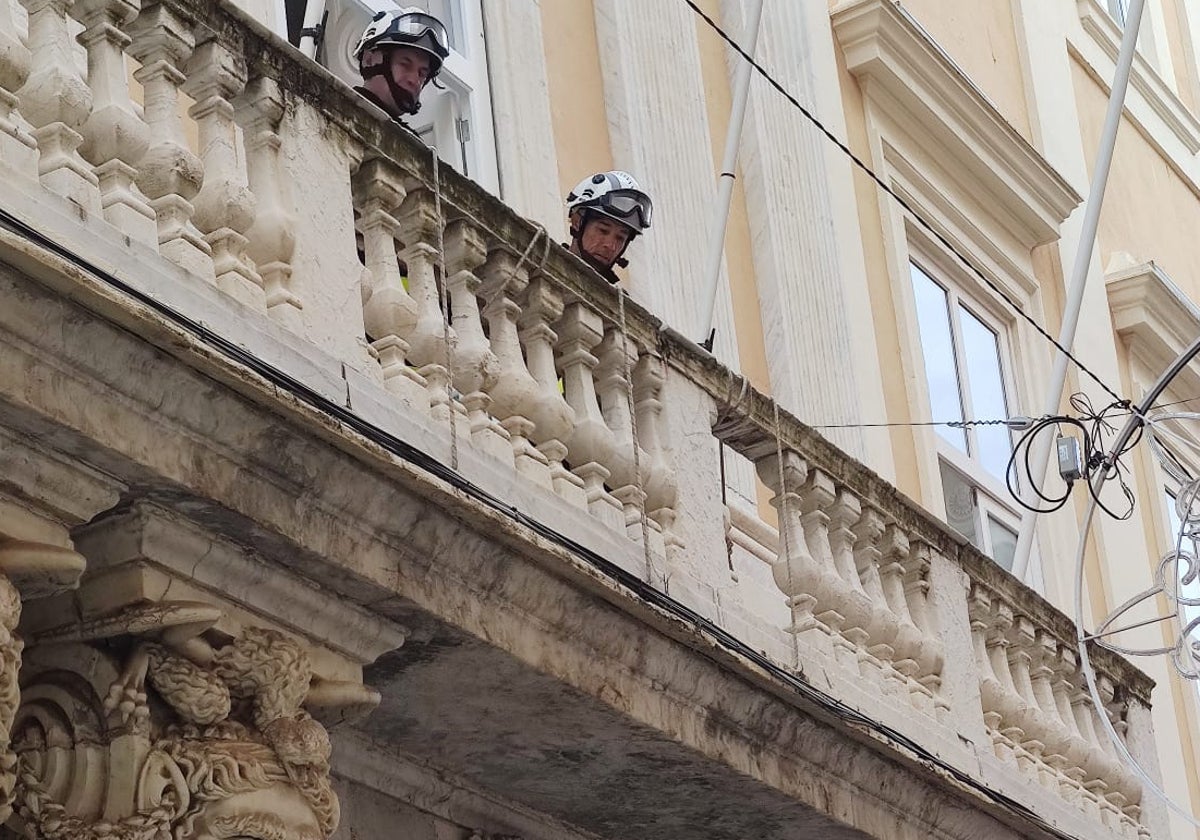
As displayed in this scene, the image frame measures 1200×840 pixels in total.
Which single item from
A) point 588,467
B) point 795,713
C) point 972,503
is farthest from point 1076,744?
point 972,503

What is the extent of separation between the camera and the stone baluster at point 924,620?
9719 millimetres

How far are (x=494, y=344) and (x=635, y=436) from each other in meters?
0.74

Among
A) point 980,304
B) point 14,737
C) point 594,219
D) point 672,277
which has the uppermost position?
point 980,304

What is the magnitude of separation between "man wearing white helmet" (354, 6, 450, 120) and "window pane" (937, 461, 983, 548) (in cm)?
739

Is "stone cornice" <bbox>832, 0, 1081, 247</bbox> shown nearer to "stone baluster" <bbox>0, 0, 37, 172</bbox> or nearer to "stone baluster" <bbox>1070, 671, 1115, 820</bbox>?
"stone baluster" <bbox>1070, 671, 1115, 820</bbox>

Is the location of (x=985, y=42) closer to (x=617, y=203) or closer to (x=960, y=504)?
(x=960, y=504)

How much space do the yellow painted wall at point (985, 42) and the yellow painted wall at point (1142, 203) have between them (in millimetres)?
1171

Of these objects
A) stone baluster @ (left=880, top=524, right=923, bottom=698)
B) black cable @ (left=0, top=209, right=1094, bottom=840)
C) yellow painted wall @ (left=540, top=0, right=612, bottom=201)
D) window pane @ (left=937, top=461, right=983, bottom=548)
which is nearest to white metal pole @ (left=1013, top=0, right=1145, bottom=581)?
window pane @ (left=937, top=461, right=983, bottom=548)

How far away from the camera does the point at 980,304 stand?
16188mm

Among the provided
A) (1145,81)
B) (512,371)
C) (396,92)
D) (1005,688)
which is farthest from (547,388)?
(1145,81)

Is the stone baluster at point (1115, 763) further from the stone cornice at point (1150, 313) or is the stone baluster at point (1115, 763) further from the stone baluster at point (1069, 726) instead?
the stone cornice at point (1150, 313)

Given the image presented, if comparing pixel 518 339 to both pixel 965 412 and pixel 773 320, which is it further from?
pixel 965 412

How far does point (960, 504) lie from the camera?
1538 centimetres

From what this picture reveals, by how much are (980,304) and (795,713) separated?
315 inches
